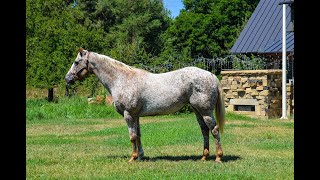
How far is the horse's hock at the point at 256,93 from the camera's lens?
20.2 m

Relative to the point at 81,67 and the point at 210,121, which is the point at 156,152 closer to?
the point at 210,121

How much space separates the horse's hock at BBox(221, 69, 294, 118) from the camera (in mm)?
20188

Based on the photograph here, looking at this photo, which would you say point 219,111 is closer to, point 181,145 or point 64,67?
point 181,145

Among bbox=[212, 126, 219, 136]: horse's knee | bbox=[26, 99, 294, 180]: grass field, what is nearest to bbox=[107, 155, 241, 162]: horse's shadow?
bbox=[26, 99, 294, 180]: grass field

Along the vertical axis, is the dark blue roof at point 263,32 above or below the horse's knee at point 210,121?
above

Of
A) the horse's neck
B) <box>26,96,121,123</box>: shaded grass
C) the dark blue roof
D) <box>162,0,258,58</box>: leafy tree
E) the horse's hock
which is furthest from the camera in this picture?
<box>162,0,258,58</box>: leafy tree

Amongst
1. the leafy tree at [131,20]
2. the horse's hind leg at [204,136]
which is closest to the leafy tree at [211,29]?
the leafy tree at [131,20]

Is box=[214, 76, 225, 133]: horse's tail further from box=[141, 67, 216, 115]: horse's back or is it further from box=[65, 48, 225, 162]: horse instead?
box=[141, 67, 216, 115]: horse's back

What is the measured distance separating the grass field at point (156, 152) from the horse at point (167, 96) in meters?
0.54

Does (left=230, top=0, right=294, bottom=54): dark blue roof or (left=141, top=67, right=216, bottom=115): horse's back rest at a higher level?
(left=230, top=0, right=294, bottom=54): dark blue roof

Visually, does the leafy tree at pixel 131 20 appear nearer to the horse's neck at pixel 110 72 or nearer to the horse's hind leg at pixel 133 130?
the horse's neck at pixel 110 72

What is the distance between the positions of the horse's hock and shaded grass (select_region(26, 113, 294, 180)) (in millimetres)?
3427

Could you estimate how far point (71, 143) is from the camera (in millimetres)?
12352

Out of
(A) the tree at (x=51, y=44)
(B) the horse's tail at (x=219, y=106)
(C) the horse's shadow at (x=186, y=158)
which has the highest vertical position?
(A) the tree at (x=51, y=44)
